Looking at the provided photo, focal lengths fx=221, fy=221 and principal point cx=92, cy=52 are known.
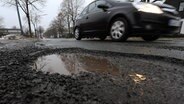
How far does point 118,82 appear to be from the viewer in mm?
2256

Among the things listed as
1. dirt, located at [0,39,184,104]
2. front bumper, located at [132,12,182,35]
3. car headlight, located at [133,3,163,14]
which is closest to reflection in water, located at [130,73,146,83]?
dirt, located at [0,39,184,104]

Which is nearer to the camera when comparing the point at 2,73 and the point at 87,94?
the point at 87,94

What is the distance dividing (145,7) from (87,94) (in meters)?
4.89

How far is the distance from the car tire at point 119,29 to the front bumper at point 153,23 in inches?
10.9

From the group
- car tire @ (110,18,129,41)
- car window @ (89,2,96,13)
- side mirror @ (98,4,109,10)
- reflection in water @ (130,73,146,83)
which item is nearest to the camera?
reflection in water @ (130,73,146,83)

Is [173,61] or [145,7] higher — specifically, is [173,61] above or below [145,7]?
below

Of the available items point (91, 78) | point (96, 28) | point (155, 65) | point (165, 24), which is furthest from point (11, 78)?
point (96, 28)

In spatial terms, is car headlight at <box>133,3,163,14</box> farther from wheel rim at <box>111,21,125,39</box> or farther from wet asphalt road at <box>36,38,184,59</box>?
wet asphalt road at <box>36,38,184,59</box>

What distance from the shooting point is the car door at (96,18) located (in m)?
7.33

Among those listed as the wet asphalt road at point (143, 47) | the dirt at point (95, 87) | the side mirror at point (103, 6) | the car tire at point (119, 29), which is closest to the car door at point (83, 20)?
the side mirror at point (103, 6)

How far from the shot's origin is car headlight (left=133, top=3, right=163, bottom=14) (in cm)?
616

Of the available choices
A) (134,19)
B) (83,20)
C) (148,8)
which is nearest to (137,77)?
(134,19)

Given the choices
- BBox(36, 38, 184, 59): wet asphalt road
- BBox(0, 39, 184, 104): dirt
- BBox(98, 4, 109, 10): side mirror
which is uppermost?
BBox(98, 4, 109, 10): side mirror

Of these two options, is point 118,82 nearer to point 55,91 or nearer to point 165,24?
point 55,91
